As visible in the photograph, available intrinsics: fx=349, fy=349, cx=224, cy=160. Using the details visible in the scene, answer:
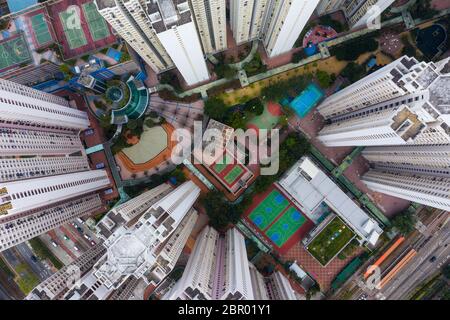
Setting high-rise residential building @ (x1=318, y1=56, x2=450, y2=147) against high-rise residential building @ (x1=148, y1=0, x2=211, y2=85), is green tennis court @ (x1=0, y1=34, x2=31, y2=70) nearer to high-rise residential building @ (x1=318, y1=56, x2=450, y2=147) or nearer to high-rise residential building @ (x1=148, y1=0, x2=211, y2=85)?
high-rise residential building @ (x1=148, y1=0, x2=211, y2=85)

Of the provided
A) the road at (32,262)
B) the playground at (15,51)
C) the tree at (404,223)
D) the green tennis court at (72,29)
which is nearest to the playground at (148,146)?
the green tennis court at (72,29)

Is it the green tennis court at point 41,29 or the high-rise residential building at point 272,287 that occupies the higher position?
the green tennis court at point 41,29

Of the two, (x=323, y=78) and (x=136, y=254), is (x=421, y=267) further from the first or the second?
(x=136, y=254)

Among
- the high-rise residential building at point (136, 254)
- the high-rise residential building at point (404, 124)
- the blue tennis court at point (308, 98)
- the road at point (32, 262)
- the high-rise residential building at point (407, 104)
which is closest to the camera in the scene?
the high-rise residential building at point (407, 104)

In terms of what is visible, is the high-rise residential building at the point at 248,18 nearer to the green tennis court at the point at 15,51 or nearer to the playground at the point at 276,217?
the playground at the point at 276,217

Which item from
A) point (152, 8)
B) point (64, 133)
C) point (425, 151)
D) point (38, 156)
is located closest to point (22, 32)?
point (64, 133)

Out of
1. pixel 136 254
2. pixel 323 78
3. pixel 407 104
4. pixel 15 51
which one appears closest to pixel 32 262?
pixel 15 51

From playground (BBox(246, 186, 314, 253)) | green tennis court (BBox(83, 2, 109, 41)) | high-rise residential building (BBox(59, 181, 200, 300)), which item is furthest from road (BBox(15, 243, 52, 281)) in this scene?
green tennis court (BBox(83, 2, 109, 41))
